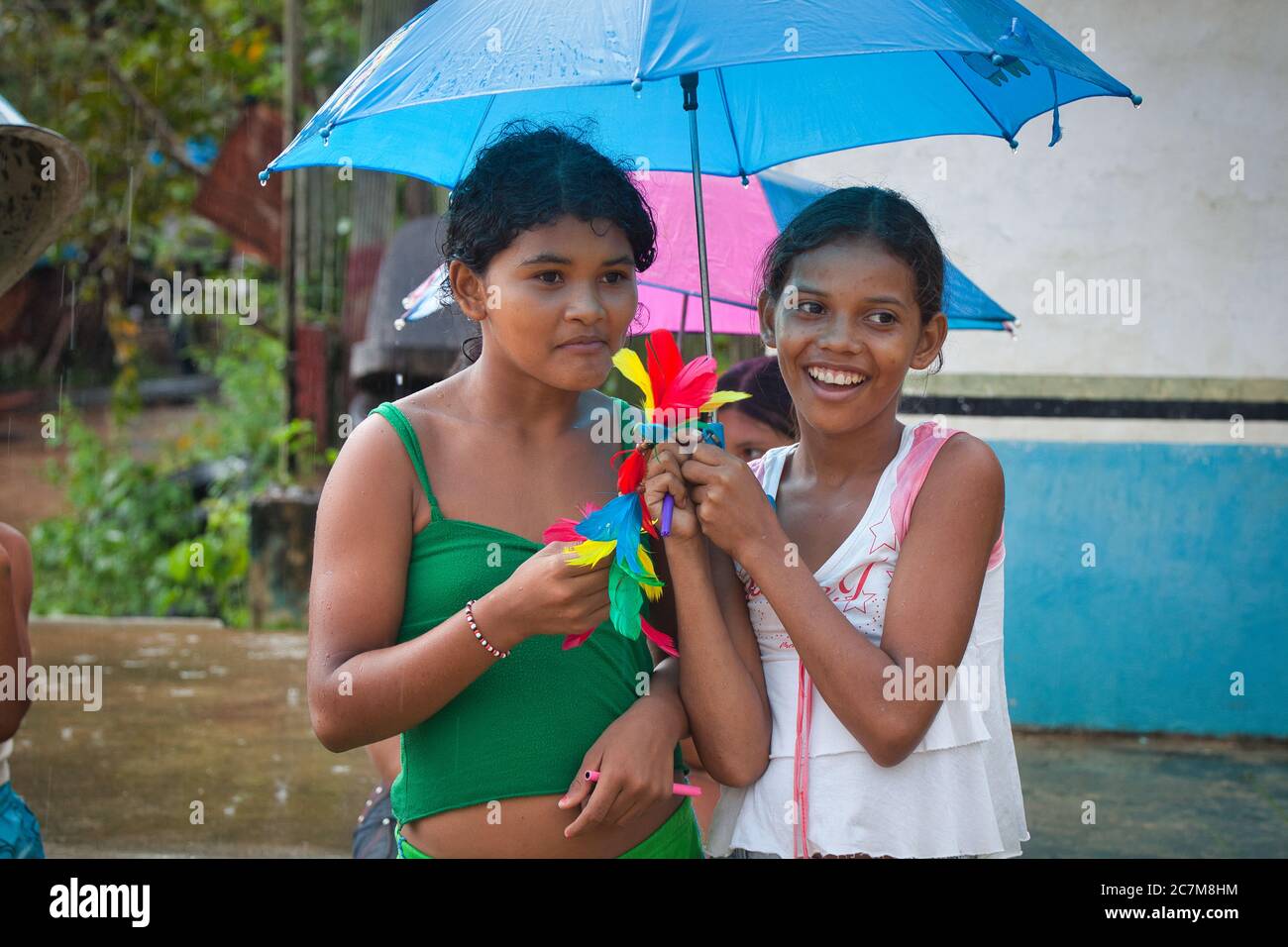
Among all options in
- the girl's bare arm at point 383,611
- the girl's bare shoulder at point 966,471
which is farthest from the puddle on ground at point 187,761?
the girl's bare shoulder at point 966,471

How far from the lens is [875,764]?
6.96ft

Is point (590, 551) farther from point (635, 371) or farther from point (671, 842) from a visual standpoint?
point (671, 842)

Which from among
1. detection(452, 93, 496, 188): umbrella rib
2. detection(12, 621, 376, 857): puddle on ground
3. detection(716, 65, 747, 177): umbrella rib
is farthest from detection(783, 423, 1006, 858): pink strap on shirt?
detection(12, 621, 376, 857): puddle on ground

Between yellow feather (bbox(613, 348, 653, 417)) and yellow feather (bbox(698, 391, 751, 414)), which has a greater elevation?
yellow feather (bbox(613, 348, 653, 417))

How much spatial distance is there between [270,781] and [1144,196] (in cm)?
400

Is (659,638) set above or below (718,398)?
below

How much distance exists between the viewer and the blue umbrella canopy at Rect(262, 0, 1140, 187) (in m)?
2.02

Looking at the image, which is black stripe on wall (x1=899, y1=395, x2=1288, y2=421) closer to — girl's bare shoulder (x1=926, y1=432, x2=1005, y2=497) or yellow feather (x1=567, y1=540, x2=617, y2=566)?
girl's bare shoulder (x1=926, y1=432, x2=1005, y2=497)

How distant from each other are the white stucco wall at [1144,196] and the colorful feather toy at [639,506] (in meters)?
3.36

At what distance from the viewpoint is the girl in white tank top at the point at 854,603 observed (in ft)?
6.80

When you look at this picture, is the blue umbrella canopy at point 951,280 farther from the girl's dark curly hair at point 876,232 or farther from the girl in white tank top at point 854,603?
the girl in white tank top at point 854,603

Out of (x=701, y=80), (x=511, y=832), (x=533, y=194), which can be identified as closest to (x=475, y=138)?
(x=701, y=80)

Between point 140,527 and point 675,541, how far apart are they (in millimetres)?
7227

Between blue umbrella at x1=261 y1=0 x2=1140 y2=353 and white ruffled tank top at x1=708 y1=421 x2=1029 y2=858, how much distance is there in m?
0.49
